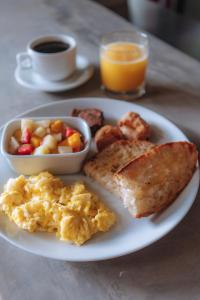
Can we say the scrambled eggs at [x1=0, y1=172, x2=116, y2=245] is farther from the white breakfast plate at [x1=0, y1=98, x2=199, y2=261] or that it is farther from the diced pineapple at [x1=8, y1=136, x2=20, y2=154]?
the diced pineapple at [x1=8, y1=136, x2=20, y2=154]

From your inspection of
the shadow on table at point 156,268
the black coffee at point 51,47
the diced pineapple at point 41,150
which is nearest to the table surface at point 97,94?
the shadow on table at point 156,268

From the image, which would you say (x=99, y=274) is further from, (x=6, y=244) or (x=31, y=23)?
(x=31, y=23)

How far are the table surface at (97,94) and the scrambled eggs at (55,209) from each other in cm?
9

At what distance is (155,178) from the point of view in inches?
41.3

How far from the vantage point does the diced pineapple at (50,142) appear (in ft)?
4.00

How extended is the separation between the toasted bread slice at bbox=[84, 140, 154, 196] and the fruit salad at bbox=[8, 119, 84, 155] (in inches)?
2.9

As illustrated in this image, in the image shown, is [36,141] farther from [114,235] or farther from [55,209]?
[114,235]

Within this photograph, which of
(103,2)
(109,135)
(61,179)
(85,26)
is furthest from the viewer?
(103,2)

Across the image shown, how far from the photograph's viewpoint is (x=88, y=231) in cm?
96

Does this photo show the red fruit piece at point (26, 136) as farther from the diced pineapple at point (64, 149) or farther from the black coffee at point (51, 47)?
the black coffee at point (51, 47)

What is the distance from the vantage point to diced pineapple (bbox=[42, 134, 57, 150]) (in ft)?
4.00

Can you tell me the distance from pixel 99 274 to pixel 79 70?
1069mm

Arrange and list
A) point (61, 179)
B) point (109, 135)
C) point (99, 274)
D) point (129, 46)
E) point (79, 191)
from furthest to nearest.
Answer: point (129, 46) < point (109, 135) < point (61, 179) < point (79, 191) < point (99, 274)

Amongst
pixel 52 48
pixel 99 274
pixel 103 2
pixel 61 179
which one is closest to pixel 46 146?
pixel 61 179
